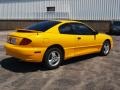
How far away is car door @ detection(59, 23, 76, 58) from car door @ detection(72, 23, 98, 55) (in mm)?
211

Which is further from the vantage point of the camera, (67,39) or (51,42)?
(67,39)

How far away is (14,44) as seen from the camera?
9180mm

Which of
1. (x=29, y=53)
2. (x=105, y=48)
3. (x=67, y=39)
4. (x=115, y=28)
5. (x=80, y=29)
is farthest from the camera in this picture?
(x=115, y=28)

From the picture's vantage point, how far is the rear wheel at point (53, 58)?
9047 millimetres

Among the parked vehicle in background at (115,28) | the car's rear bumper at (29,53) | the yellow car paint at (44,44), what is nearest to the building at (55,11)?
the parked vehicle in background at (115,28)

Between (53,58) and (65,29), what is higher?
(65,29)

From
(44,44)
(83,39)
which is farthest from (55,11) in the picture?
(44,44)

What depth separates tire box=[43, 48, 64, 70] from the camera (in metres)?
9.05

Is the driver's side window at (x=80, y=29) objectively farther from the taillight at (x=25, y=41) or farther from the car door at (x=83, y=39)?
the taillight at (x=25, y=41)

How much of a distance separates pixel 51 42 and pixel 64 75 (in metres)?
1.24

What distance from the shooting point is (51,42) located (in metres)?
9.05

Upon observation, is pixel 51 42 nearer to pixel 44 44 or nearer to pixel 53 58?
pixel 44 44

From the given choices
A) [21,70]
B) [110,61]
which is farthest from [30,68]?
[110,61]

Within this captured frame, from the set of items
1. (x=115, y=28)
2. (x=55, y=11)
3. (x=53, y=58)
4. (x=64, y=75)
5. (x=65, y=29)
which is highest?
(x=55, y=11)
